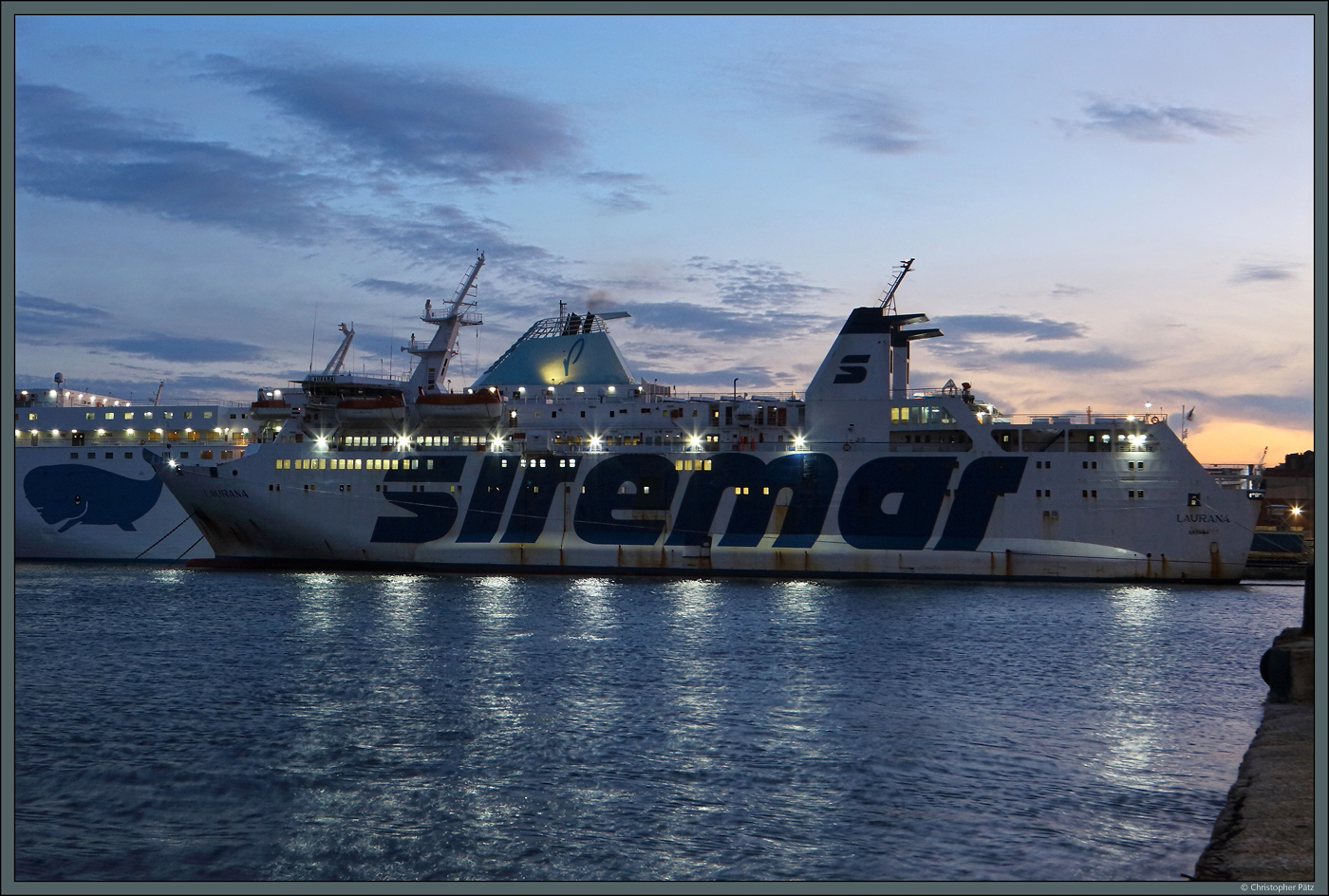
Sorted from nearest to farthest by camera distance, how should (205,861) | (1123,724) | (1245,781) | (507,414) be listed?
1. (205,861)
2. (1245,781)
3. (1123,724)
4. (507,414)

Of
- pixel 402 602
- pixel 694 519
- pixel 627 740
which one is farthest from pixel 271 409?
pixel 627 740

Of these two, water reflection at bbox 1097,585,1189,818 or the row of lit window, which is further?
the row of lit window

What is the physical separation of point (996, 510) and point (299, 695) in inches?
1056

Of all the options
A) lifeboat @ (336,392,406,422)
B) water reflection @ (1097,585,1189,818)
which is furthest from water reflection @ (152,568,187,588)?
water reflection @ (1097,585,1189,818)

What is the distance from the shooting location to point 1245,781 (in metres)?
13.8

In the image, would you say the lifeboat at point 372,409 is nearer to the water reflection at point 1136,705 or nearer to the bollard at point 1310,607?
the water reflection at point 1136,705

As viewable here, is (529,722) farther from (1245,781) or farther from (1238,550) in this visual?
(1238,550)

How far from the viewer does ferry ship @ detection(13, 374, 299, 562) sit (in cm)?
4938

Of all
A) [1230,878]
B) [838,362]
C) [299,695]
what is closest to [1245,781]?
[1230,878]

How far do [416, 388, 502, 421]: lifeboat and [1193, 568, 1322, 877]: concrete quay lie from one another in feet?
106

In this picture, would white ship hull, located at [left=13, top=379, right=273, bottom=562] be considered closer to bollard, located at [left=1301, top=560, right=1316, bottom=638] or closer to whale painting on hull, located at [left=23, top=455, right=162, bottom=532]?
whale painting on hull, located at [left=23, top=455, right=162, bottom=532]

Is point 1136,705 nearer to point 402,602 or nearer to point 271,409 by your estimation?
point 402,602

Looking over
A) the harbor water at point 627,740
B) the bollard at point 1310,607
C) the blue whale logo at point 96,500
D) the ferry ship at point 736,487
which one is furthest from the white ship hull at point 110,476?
the bollard at point 1310,607

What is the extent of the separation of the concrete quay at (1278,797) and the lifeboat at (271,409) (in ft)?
137
